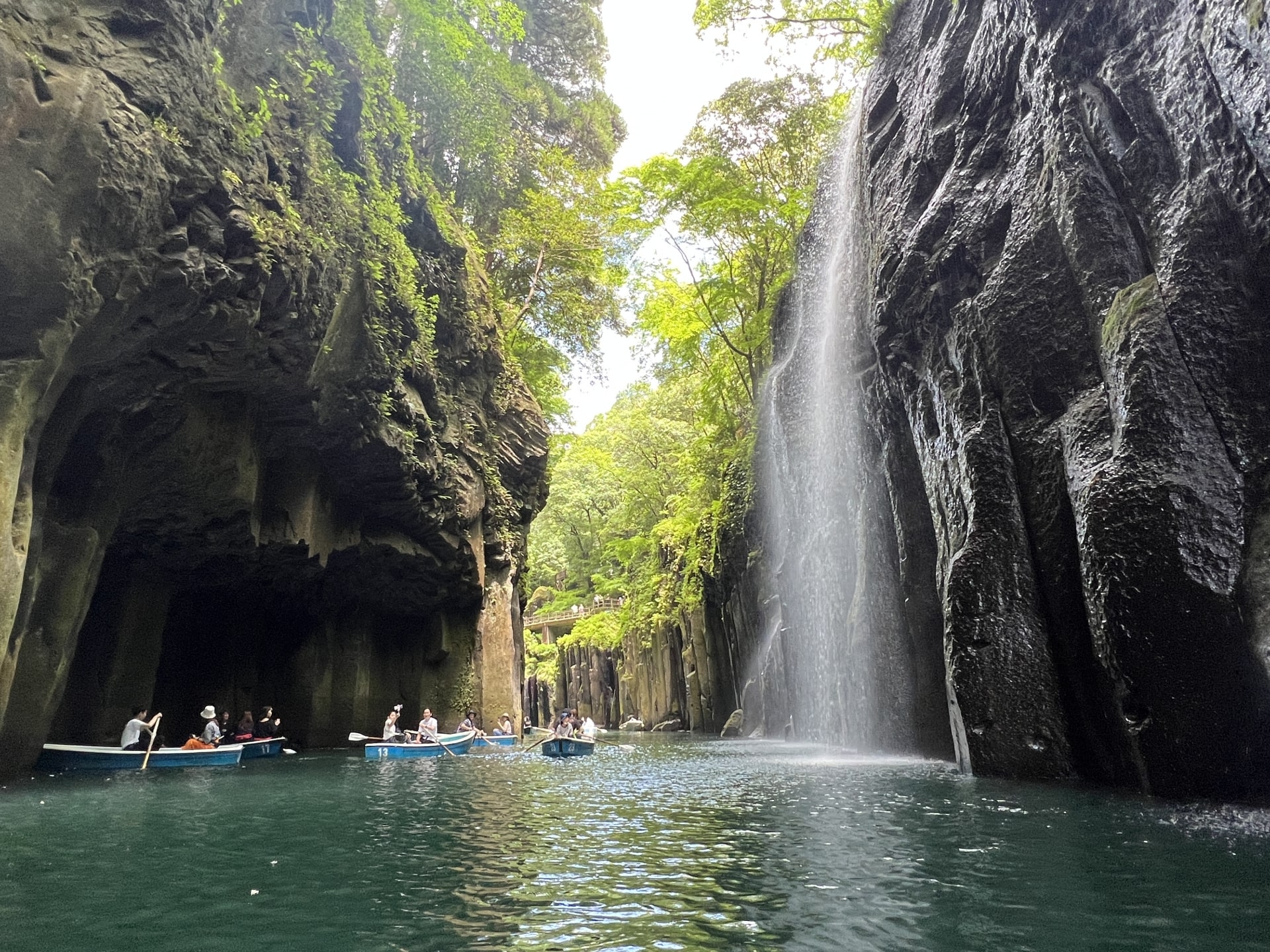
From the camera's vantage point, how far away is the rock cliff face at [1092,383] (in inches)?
274

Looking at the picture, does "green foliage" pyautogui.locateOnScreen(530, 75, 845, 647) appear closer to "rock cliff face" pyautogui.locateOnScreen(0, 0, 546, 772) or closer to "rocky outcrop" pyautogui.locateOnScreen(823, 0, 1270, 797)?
"rock cliff face" pyautogui.locateOnScreen(0, 0, 546, 772)

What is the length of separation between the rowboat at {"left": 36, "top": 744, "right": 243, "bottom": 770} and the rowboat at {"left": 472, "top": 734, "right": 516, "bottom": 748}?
570cm

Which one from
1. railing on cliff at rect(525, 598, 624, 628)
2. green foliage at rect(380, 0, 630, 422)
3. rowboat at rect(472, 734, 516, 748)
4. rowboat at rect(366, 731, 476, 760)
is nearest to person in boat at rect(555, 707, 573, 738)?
rowboat at rect(472, 734, 516, 748)

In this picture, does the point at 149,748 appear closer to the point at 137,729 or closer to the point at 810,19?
the point at 137,729

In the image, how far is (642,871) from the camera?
191 inches

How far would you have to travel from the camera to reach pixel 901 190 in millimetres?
13039

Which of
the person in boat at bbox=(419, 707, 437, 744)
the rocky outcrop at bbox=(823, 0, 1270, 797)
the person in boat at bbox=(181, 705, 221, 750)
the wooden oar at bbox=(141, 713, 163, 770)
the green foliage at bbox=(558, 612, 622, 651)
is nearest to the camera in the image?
the rocky outcrop at bbox=(823, 0, 1270, 797)

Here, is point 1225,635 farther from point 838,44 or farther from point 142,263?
point 838,44

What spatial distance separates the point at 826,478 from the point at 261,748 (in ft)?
42.1

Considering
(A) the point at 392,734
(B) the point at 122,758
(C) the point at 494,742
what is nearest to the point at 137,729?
(B) the point at 122,758

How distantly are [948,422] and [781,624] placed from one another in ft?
41.0

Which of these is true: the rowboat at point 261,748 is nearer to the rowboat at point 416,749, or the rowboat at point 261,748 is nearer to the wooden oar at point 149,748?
the wooden oar at point 149,748

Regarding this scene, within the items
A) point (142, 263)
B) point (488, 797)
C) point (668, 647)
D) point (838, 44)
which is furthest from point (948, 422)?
point (668, 647)

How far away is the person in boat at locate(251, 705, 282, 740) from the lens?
55.4 ft
